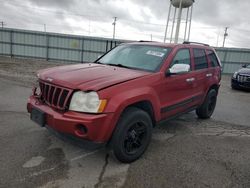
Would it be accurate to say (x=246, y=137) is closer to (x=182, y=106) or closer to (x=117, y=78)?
(x=182, y=106)

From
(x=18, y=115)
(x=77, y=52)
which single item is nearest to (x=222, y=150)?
(x=18, y=115)

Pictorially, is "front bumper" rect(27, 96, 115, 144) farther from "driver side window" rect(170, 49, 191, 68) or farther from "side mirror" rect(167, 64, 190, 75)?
"driver side window" rect(170, 49, 191, 68)

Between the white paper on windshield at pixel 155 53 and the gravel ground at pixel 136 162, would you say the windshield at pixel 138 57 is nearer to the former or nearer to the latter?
the white paper on windshield at pixel 155 53

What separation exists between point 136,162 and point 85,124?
44.7 inches

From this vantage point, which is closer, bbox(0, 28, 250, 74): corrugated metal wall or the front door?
the front door

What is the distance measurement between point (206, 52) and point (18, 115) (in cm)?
454

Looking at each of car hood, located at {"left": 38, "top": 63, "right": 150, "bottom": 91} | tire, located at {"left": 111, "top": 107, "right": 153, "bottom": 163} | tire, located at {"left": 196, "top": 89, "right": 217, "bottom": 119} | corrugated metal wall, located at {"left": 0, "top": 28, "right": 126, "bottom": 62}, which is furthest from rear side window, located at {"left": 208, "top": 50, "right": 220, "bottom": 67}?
corrugated metal wall, located at {"left": 0, "top": 28, "right": 126, "bottom": 62}

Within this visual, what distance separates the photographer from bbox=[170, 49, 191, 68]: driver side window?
3964 millimetres

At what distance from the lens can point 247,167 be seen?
3.38 m

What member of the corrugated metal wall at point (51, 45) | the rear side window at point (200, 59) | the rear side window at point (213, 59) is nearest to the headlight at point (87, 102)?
the rear side window at point (200, 59)

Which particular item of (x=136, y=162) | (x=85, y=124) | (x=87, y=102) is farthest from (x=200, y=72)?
(x=85, y=124)

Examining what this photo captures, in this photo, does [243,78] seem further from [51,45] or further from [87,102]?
[51,45]

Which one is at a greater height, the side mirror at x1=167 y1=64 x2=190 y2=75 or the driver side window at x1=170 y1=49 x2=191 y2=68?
the driver side window at x1=170 y1=49 x2=191 y2=68

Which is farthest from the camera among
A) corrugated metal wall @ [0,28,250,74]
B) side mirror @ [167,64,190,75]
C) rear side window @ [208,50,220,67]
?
corrugated metal wall @ [0,28,250,74]
